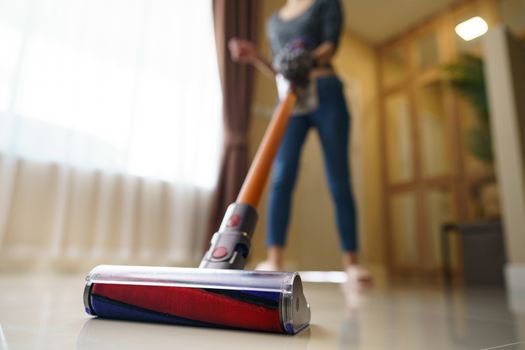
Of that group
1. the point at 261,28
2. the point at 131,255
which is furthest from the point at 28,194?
the point at 261,28

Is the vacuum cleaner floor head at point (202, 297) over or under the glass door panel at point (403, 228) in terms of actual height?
under

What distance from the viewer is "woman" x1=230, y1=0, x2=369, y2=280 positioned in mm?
1483

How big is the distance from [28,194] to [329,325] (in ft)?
5.84

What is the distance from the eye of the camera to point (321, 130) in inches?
61.2

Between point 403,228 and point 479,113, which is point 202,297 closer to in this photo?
point 479,113

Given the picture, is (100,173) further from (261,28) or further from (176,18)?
(261,28)

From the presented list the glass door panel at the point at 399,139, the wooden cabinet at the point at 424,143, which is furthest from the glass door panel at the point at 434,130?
the glass door panel at the point at 399,139

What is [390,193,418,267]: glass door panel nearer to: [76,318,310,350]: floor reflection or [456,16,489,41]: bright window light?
[456,16,489,41]: bright window light

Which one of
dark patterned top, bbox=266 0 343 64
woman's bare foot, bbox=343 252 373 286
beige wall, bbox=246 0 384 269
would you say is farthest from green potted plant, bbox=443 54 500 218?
dark patterned top, bbox=266 0 343 64

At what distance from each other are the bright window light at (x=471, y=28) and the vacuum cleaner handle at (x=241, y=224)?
11.8ft

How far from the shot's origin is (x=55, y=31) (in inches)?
78.7

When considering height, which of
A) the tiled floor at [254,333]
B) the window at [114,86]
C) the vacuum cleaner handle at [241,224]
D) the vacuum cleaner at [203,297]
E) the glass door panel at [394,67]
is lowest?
the tiled floor at [254,333]

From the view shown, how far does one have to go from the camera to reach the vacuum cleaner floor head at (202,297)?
471 millimetres

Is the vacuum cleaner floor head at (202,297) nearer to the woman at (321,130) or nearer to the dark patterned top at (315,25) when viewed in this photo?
the woman at (321,130)
